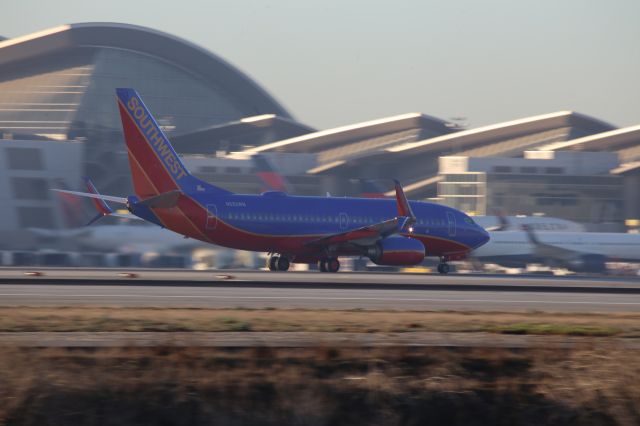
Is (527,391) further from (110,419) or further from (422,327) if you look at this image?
(110,419)

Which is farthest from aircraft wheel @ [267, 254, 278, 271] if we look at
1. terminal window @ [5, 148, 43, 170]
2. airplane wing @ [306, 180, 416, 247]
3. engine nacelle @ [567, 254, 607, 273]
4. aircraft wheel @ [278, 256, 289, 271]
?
terminal window @ [5, 148, 43, 170]

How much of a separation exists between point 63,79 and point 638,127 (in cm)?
8200

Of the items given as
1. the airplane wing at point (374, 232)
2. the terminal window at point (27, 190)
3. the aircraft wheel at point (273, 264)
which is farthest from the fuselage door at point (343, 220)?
the terminal window at point (27, 190)

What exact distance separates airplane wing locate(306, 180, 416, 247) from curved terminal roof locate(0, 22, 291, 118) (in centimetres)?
9142

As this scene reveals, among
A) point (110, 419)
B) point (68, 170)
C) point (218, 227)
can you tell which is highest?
point (68, 170)

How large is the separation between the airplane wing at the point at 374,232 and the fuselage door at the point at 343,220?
1.65 ft

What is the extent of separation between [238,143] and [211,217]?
88584mm

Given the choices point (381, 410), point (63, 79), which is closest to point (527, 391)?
point (381, 410)

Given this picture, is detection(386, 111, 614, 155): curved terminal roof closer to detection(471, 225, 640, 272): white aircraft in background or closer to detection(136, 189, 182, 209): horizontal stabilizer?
detection(471, 225, 640, 272): white aircraft in background

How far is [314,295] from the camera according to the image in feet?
109

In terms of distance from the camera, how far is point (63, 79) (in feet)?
434

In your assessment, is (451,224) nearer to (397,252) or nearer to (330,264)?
(397,252)

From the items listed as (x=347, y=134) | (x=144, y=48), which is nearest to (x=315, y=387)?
(x=347, y=134)

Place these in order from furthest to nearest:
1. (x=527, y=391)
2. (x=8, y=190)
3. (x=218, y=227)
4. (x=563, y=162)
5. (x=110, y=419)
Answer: (x=563, y=162), (x=8, y=190), (x=218, y=227), (x=527, y=391), (x=110, y=419)
